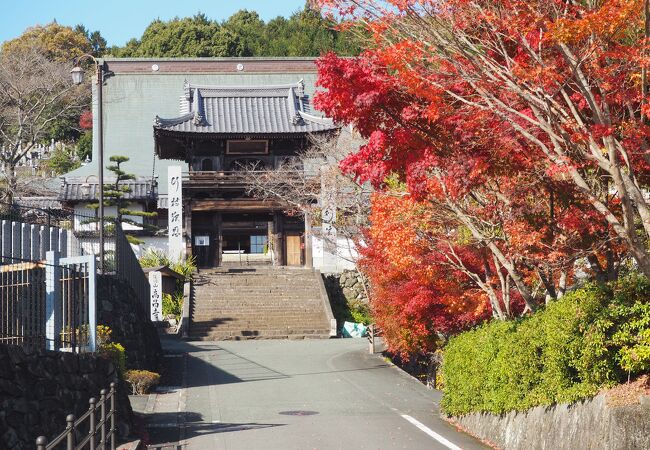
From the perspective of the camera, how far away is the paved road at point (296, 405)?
13367mm

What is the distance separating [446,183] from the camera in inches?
531

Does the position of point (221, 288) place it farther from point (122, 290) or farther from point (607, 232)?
point (607, 232)

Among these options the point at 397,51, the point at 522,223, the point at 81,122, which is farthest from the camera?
the point at 81,122

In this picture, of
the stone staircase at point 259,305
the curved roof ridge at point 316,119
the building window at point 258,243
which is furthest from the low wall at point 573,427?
the building window at point 258,243

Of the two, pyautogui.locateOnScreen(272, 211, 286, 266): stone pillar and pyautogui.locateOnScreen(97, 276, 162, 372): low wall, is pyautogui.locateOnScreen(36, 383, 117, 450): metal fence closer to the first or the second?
pyautogui.locateOnScreen(97, 276, 162, 372): low wall

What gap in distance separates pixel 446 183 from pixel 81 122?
176 feet

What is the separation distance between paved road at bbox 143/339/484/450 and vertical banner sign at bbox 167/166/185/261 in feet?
42.9

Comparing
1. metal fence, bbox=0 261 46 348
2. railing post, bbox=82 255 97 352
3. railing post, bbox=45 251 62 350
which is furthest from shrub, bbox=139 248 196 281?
metal fence, bbox=0 261 46 348

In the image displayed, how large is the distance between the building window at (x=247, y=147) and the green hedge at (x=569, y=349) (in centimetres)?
3328

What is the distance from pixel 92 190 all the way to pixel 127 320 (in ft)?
82.5

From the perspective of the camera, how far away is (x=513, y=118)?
11742 mm

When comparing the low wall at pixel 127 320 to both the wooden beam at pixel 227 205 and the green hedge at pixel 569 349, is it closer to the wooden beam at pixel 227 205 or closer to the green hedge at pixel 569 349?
the green hedge at pixel 569 349

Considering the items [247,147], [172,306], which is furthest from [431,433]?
[247,147]

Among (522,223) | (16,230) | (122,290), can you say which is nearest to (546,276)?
(522,223)
